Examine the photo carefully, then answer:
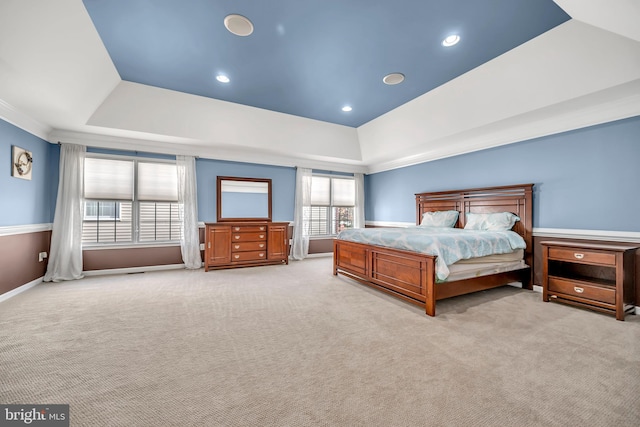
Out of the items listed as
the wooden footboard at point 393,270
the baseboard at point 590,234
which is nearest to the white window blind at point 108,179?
the wooden footboard at point 393,270

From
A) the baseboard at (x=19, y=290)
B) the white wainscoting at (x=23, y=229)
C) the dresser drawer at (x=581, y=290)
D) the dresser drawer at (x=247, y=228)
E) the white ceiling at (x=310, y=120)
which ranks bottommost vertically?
the baseboard at (x=19, y=290)

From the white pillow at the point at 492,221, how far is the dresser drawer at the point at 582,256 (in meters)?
0.79

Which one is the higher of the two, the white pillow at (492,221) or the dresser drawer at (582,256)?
the white pillow at (492,221)

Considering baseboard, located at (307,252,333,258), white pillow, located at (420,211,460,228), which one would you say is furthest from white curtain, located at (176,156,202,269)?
white pillow, located at (420,211,460,228)

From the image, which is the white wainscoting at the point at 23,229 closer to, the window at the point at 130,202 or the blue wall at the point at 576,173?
the window at the point at 130,202

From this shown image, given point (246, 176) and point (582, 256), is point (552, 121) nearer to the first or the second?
point (582, 256)

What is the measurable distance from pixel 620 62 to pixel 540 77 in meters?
0.64

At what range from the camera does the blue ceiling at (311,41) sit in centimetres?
246

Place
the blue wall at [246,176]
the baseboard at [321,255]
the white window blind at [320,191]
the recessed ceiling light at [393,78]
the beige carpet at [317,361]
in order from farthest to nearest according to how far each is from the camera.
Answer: the white window blind at [320,191], the baseboard at [321,255], the blue wall at [246,176], the recessed ceiling light at [393,78], the beige carpet at [317,361]

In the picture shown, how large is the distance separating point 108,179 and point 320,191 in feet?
14.7

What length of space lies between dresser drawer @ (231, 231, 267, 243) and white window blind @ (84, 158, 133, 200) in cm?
207

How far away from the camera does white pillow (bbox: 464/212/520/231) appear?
4.04 meters

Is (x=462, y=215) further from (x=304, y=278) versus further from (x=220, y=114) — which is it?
(x=220, y=114)

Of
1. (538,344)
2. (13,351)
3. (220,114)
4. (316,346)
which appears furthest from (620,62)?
(13,351)
